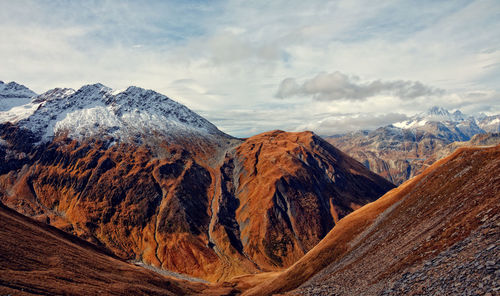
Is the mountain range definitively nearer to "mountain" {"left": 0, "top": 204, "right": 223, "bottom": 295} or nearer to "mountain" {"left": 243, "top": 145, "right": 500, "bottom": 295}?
"mountain" {"left": 243, "top": 145, "right": 500, "bottom": 295}

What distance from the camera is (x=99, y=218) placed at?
168 metres

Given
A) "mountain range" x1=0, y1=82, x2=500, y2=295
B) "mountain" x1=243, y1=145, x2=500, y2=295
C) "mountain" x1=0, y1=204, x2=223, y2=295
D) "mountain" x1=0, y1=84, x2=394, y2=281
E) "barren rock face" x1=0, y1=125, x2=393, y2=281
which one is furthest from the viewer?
"barren rock face" x1=0, y1=125, x2=393, y2=281

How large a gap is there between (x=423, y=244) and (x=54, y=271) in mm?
61944

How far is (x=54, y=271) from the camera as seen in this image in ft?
181

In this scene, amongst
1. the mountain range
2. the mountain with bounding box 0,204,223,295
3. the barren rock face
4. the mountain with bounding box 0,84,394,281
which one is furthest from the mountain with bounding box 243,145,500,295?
the barren rock face

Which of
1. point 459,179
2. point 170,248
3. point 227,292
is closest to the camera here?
point 459,179

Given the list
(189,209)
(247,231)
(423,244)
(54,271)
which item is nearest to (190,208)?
(189,209)

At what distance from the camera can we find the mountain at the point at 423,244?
24.8 metres

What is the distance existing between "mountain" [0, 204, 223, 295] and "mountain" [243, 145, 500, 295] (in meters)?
30.2

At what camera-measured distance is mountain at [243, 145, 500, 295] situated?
24.8m

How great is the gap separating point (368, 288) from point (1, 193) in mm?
217001

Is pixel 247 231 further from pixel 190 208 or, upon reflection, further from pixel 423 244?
pixel 423 244

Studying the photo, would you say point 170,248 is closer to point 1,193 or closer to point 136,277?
point 136,277

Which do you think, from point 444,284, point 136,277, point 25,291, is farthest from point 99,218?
point 444,284
